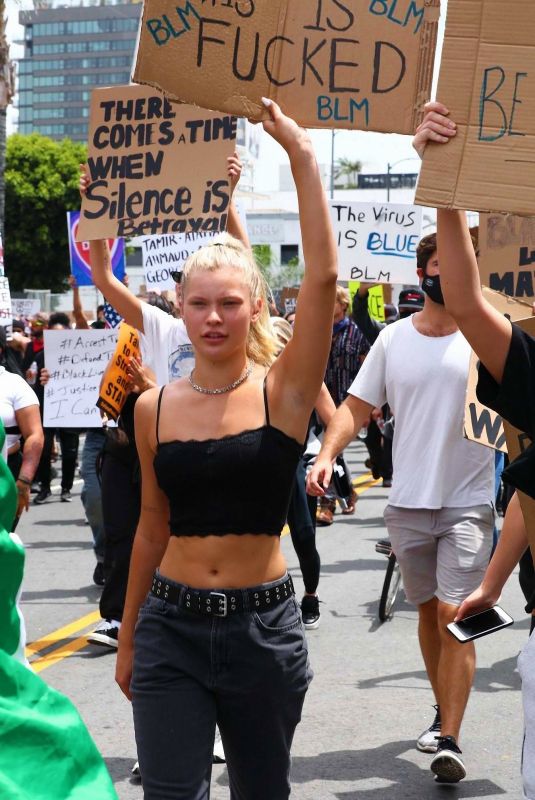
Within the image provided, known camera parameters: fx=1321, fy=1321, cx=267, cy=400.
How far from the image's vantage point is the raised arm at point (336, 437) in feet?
16.9

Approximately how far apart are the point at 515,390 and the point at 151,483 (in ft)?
3.63

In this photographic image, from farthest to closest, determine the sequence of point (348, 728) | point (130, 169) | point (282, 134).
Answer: point (130, 169) < point (348, 728) < point (282, 134)

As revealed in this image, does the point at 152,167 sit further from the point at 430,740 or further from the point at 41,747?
the point at 41,747

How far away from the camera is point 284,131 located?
351cm

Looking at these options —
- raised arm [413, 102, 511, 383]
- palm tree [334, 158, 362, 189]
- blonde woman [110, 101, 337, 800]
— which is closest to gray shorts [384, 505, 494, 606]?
blonde woman [110, 101, 337, 800]

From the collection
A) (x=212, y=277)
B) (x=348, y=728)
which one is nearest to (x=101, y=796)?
(x=212, y=277)

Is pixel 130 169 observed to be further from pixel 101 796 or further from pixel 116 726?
pixel 101 796

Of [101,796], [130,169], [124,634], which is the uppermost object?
[130,169]

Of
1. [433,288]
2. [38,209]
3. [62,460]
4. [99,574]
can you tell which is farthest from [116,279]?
[38,209]

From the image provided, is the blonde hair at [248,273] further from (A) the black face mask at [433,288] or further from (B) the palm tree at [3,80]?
(B) the palm tree at [3,80]

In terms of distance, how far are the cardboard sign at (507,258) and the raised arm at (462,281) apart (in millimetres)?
3087

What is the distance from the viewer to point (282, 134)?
11.5ft

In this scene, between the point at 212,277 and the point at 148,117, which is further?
the point at 148,117

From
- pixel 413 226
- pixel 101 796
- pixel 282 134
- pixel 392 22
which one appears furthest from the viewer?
pixel 413 226
